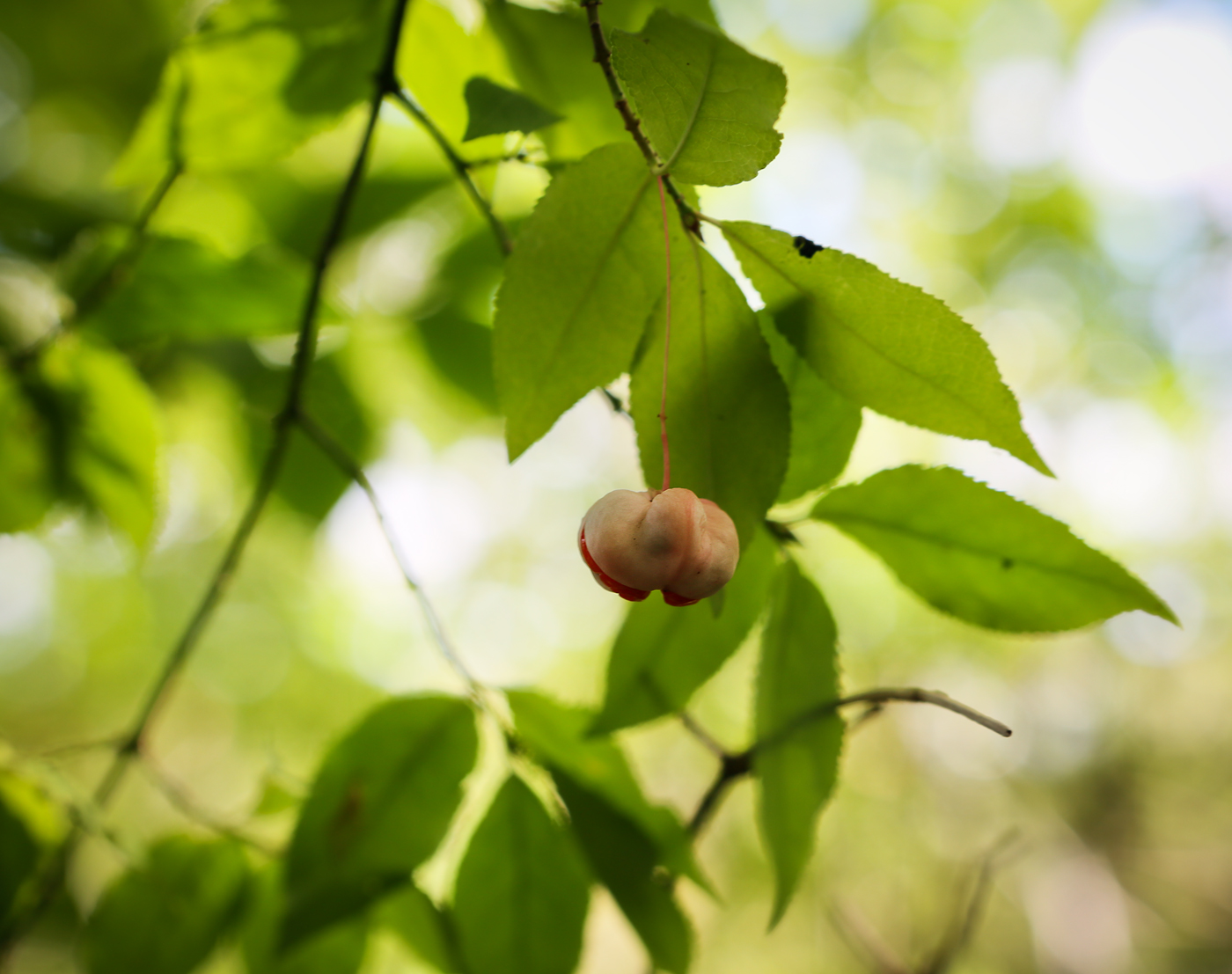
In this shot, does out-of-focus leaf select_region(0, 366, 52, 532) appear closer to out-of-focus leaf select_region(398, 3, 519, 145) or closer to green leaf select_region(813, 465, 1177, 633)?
out-of-focus leaf select_region(398, 3, 519, 145)

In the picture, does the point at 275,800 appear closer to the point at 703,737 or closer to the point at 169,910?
the point at 169,910

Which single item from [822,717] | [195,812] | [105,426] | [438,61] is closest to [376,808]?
[195,812]

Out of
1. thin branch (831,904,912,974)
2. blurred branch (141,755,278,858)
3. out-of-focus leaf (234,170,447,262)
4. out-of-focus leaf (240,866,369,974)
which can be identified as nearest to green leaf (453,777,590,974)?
out-of-focus leaf (240,866,369,974)

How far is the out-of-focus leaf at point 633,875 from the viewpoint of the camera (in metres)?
0.51

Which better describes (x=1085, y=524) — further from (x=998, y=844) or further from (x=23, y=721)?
(x=23, y=721)

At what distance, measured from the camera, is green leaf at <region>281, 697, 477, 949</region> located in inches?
21.5

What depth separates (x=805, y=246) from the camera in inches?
Answer: 13.8

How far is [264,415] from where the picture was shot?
91cm

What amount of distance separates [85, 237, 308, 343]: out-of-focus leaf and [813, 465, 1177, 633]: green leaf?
50 cm

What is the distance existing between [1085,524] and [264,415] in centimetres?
568

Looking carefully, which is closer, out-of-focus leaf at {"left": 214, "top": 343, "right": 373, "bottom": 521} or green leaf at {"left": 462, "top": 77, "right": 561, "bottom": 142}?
green leaf at {"left": 462, "top": 77, "right": 561, "bottom": 142}

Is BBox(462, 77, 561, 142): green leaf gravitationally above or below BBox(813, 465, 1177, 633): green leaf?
above

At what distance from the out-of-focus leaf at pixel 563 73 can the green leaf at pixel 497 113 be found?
0.38ft

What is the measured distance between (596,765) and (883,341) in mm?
367
